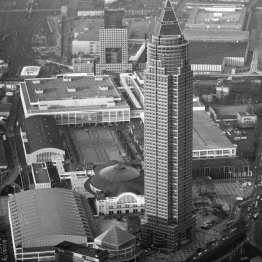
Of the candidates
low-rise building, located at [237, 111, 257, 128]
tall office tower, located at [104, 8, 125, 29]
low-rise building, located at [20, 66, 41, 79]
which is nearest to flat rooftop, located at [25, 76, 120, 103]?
low-rise building, located at [20, 66, 41, 79]

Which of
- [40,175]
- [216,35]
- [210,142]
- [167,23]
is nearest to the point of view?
[167,23]

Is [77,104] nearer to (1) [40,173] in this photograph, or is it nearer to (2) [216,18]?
(1) [40,173]

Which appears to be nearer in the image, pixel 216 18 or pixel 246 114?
pixel 246 114

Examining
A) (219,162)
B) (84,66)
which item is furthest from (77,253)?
(84,66)

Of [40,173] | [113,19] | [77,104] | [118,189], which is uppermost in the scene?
[113,19]

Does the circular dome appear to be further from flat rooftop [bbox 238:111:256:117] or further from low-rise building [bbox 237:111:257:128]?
flat rooftop [bbox 238:111:256:117]

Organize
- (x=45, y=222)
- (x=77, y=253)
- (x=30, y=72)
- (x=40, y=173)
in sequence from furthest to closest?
(x=30, y=72), (x=40, y=173), (x=45, y=222), (x=77, y=253)

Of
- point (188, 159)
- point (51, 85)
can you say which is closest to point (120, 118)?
point (51, 85)
